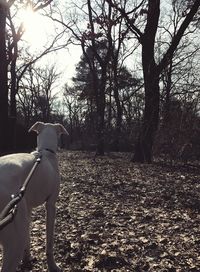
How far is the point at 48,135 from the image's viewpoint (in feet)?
19.5

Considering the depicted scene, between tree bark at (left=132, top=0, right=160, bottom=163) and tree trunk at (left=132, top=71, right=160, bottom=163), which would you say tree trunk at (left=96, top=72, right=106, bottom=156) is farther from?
tree trunk at (left=132, top=71, right=160, bottom=163)

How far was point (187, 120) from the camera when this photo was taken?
635 inches

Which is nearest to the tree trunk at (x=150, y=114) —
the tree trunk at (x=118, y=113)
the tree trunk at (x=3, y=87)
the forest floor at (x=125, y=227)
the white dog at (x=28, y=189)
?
the forest floor at (x=125, y=227)

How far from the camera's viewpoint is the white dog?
3.51 meters

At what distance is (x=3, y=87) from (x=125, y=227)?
12.0m

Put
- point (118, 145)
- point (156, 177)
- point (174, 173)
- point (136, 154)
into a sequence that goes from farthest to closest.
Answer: point (118, 145), point (136, 154), point (174, 173), point (156, 177)

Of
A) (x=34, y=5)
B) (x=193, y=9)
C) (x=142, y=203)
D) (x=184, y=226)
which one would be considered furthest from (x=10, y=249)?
(x=34, y=5)

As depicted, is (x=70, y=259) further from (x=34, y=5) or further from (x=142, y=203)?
(x=34, y=5)

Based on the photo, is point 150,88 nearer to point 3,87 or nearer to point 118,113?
point 3,87

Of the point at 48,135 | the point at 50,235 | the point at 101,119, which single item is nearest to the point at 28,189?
the point at 50,235

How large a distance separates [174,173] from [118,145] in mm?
22857

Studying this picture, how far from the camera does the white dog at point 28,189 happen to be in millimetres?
3510

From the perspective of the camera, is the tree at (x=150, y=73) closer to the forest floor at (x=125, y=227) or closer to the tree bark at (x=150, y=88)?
the tree bark at (x=150, y=88)

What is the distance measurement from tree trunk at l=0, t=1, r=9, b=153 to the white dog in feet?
38.6
